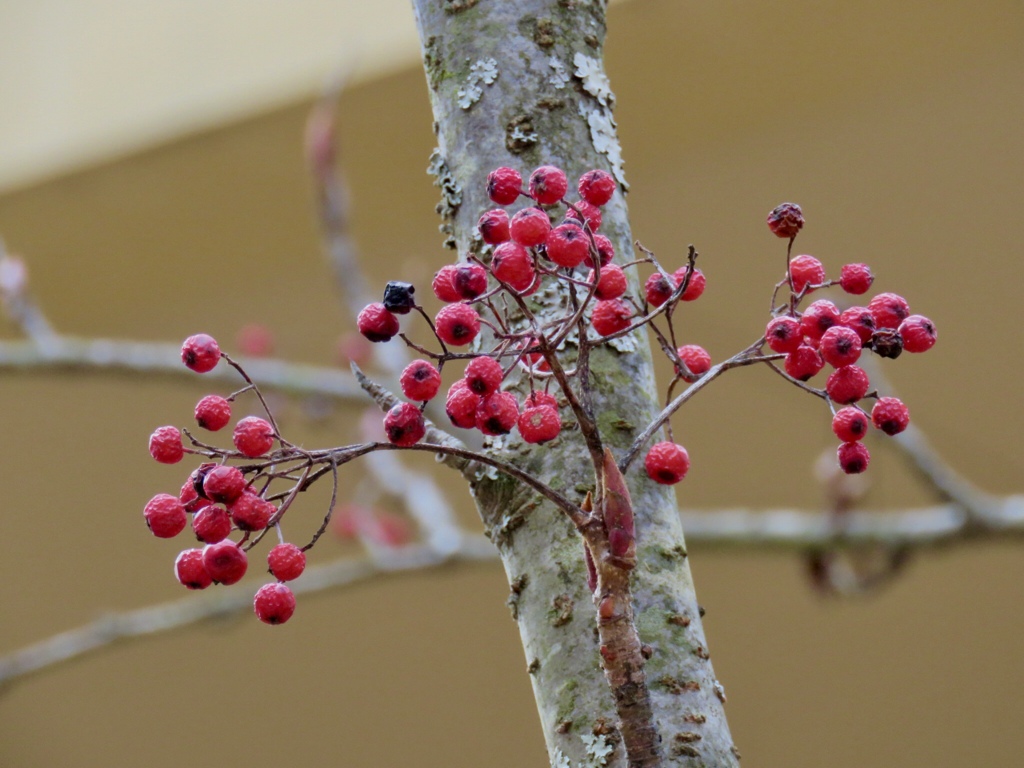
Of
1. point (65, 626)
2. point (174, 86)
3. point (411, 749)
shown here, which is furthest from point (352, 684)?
point (174, 86)

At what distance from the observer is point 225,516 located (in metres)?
0.54

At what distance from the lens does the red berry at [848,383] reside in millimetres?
549

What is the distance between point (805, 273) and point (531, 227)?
0.59 ft

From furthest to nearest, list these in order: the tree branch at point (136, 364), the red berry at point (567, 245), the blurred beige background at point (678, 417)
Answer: the blurred beige background at point (678, 417) < the tree branch at point (136, 364) < the red berry at point (567, 245)

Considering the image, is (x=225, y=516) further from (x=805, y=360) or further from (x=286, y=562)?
(x=805, y=360)

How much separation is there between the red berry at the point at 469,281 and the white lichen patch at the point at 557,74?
0.22 meters

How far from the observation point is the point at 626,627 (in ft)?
1.50

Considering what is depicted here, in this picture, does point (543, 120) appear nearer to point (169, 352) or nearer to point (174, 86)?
point (169, 352)

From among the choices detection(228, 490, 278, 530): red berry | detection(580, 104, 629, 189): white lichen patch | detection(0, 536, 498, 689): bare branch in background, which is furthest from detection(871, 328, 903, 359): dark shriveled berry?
detection(0, 536, 498, 689): bare branch in background

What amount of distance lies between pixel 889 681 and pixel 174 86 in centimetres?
243

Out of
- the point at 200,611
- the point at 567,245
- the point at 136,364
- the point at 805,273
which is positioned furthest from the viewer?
the point at 200,611

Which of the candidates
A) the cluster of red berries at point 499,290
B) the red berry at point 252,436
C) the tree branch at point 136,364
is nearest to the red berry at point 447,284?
the cluster of red berries at point 499,290

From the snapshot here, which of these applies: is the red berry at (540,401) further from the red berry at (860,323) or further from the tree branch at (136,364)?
the tree branch at (136,364)

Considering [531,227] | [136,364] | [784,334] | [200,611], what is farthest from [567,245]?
[200,611]
